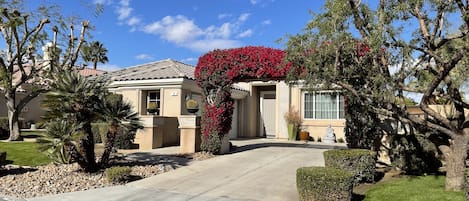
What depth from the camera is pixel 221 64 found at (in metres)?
14.0

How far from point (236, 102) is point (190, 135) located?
8.87 metres

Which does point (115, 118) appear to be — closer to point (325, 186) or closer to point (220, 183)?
point (220, 183)

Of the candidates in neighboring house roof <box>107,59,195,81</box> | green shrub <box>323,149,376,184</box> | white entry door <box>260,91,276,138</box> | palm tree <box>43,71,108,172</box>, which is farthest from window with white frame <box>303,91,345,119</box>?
palm tree <box>43,71,108,172</box>

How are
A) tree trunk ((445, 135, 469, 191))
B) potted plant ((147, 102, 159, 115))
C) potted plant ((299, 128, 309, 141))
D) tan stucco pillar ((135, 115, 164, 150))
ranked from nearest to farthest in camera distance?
tree trunk ((445, 135, 469, 191)), tan stucco pillar ((135, 115, 164, 150)), potted plant ((147, 102, 159, 115)), potted plant ((299, 128, 309, 141))

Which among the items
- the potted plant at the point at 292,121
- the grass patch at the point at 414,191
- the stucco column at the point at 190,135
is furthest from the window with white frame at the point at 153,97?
the grass patch at the point at 414,191

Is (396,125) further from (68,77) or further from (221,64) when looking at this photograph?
(68,77)

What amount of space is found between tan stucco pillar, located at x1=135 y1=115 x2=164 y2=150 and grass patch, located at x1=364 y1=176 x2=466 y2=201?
10105mm

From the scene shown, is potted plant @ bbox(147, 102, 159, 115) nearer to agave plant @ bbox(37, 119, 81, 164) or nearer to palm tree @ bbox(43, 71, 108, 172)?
palm tree @ bbox(43, 71, 108, 172)

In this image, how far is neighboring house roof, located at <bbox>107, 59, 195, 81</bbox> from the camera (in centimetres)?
1842

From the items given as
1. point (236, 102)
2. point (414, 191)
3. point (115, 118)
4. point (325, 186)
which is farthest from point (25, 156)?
point (414, 191)

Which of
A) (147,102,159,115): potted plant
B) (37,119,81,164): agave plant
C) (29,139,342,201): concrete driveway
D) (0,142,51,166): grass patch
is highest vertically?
(147,102,159,115): potted plant

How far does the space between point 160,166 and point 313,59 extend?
6138 millimetres

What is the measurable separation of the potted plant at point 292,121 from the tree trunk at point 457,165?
1306 centimetres

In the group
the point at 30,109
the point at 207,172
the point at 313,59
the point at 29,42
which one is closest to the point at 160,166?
the point at 207,172
